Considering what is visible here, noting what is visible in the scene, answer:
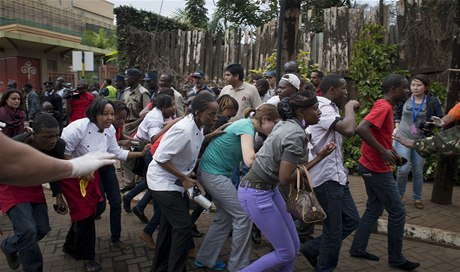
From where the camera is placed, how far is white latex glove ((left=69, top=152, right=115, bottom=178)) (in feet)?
5.63

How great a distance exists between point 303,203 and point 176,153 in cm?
115

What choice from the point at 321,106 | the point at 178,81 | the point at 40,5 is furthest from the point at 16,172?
the point at 40,5

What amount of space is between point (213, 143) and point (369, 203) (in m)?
1.71

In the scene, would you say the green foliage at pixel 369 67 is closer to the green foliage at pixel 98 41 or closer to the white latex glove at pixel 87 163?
the white latex glove at pixel 87 163

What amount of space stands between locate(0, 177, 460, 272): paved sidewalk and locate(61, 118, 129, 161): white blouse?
119 cm

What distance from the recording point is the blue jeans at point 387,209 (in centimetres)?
373

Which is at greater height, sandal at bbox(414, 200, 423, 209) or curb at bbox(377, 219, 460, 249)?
sandal at bbox(414, 200, 423, 209)

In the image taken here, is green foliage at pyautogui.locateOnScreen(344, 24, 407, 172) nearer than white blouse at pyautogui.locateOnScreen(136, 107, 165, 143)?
No

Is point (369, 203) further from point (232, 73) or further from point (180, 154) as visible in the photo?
point (232, 73)

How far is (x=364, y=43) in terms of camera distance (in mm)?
7445

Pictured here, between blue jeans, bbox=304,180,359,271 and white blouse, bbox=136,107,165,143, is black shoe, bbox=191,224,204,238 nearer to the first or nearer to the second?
white blouse, bbox=136,107,165,143

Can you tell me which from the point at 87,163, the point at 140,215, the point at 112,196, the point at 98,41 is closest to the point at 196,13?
the point at 140,215

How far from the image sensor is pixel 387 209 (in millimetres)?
3801

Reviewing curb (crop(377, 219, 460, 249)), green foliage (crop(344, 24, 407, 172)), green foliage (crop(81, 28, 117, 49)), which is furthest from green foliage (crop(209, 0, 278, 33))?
green foliage (crop(81, 28, 117, 49))
